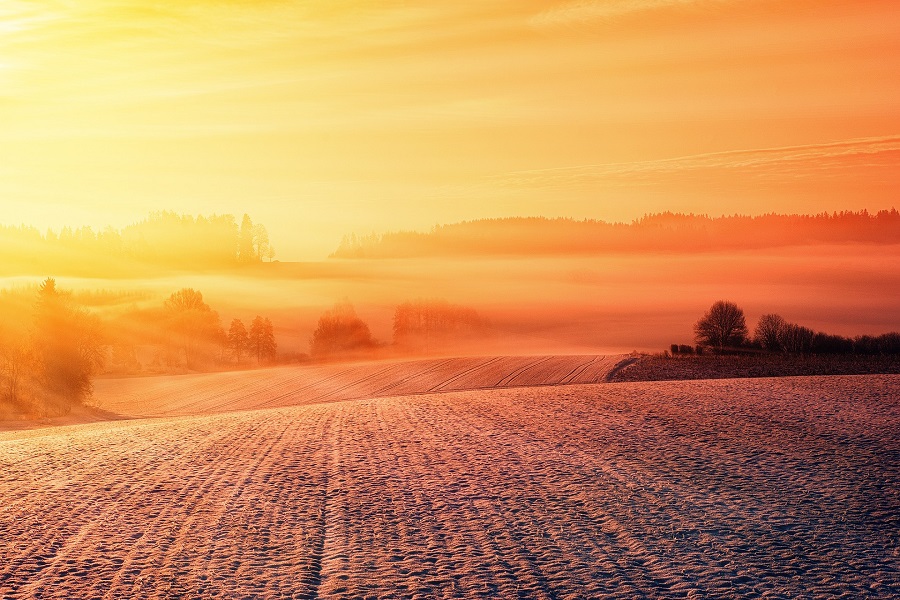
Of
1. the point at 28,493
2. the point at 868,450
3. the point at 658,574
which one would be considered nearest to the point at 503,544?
the point at 658,574

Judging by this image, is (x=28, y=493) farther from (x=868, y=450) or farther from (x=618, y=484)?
(x=868, y=450)

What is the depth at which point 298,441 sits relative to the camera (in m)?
23.2

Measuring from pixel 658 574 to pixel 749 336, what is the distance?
6629 centimetres

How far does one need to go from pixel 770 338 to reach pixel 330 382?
40.2m

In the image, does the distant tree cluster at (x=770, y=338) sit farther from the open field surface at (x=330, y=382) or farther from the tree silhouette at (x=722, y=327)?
the open field surface at (x=330, y=382)

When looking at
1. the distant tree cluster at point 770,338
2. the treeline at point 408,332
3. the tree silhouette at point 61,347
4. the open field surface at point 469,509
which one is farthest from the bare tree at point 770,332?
the tree silhouette at point 61,347

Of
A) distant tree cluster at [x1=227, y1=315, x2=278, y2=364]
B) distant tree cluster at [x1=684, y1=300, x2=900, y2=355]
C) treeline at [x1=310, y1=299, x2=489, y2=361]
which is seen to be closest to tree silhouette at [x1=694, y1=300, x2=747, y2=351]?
distant tree cluster at [x1=684, y1=300, x2=900, y2=355]

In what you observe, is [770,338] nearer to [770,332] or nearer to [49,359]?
[770,332]

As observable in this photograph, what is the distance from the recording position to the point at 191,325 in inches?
3740

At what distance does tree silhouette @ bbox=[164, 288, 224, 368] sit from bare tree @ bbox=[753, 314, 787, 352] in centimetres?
6320

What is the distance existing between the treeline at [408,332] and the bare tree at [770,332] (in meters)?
38.8

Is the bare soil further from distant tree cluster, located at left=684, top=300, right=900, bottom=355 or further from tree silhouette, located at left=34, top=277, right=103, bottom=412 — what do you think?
tree silhouette, located at left=34, top=277, right=103, bottom=412

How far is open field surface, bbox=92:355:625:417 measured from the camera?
5003cm

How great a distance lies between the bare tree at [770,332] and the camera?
226 ft
